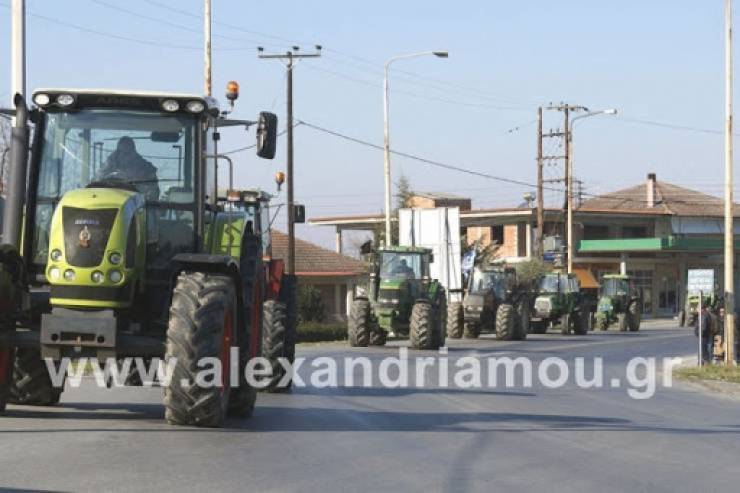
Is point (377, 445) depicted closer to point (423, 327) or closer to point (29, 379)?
point (29, 379)

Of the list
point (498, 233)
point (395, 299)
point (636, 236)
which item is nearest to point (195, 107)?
point (395, 299)

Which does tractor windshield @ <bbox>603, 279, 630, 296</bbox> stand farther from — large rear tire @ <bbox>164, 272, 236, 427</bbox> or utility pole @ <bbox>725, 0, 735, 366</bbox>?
large rear tire @ <bbox>164, 272, 236, 427</bbox>

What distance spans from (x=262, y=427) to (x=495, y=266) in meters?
34.2

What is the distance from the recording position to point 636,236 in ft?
274

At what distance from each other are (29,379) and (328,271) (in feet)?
165

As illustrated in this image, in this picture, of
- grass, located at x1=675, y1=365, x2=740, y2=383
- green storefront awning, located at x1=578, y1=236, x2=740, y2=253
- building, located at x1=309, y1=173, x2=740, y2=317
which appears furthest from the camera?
building, located at x1=309, y1=173, x2=740, y2=317

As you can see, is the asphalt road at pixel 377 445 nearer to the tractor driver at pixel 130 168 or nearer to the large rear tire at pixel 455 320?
the tractor driver at pixel 130 168

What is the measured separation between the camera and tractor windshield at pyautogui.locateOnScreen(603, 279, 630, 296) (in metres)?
58.8

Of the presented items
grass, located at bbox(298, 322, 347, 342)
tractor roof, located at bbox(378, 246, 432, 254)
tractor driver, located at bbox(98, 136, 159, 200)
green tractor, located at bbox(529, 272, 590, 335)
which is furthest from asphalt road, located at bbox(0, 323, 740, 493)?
green tractor, located at bbox(529, 272, 590, 335)

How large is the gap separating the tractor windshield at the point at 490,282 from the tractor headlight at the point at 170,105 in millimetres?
32281

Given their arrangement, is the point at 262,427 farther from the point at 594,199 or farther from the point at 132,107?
the point at 594,199

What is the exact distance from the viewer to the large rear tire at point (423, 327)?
109 feet

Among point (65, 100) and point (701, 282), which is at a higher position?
point (65, 100)

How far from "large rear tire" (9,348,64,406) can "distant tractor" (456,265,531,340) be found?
29.0 meters
